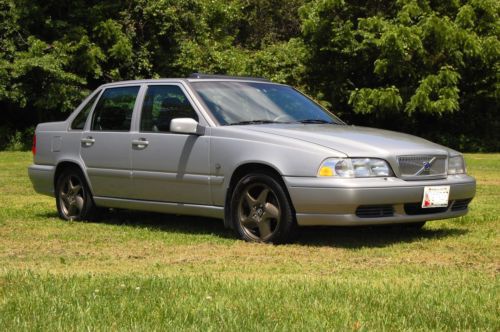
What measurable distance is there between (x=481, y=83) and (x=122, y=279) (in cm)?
2619

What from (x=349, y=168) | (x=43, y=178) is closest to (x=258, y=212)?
(x=349, y=168)

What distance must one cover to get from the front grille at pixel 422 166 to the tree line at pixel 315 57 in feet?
65.4

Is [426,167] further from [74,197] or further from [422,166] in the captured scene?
[74,197]

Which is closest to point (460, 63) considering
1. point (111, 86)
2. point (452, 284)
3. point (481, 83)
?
point (481, 83)

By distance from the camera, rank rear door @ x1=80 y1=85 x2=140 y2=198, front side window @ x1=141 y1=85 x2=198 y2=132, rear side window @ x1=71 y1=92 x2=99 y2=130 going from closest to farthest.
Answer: front side window @ x1=141 y1=85 x2=198 y2=132, rear door @ x1=80 y1=85 x2=140 y2=198, rear side window @ x1=71 y1=92 x2=99 y2=130

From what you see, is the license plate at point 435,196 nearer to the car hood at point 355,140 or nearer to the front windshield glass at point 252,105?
the car hood at point 355,140

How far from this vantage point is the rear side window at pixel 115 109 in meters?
9.33

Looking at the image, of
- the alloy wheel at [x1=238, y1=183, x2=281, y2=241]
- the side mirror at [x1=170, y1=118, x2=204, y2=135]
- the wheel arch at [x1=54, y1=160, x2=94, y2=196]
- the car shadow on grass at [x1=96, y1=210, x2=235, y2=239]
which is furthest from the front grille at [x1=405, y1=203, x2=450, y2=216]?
the wheel arch at [x1=54, y1=160, x2=94, y2=196]

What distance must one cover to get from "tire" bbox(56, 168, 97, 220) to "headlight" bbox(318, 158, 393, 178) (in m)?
3.23

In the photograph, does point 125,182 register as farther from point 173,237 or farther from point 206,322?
point 206,322

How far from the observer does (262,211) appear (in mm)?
7844

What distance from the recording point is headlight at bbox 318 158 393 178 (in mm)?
7414

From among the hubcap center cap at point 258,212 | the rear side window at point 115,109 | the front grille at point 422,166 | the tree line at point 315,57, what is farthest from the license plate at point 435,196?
the tree line at point 315,57

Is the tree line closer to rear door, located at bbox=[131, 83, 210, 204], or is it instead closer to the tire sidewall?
the tire sidewall
